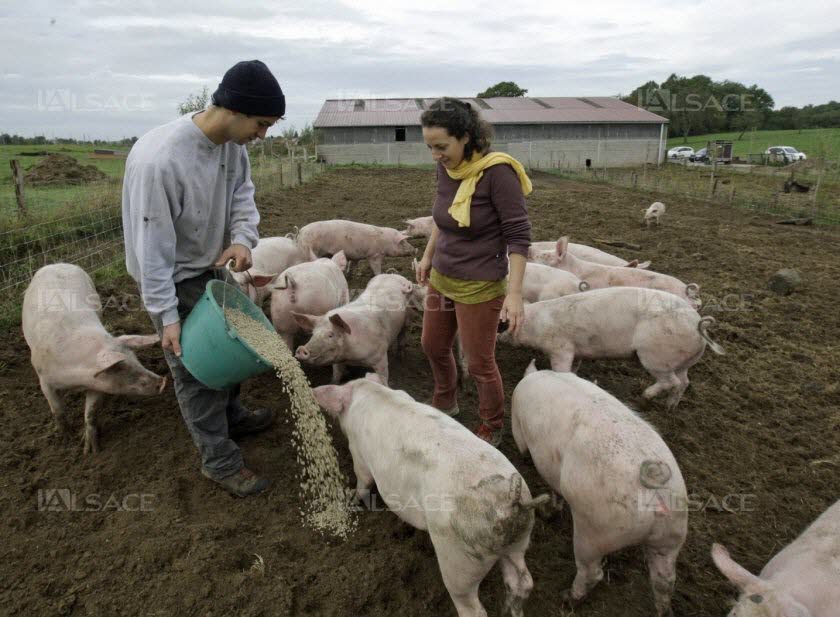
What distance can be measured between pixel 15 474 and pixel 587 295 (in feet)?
14.4

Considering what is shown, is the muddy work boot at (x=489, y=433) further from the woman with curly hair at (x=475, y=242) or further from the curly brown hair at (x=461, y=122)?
the curly brown hair at (x=461, y=122)

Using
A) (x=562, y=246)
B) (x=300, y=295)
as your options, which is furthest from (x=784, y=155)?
(x=300, y=295)

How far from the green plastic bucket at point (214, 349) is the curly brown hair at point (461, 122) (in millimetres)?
1425

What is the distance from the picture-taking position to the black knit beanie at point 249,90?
8.30 feet

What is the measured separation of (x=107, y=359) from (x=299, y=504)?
163 centimetres

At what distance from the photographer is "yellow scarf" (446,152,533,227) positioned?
9.61 ft

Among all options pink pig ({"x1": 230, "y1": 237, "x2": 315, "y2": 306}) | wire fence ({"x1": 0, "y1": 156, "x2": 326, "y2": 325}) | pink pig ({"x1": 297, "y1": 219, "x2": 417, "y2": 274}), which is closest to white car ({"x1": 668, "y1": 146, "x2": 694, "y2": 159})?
pink pig ({"x1": 297, "y1": 219, "x2": 417, "y2": 274})

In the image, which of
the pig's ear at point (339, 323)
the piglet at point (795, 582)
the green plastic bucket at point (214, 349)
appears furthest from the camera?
the pig's ear at point (339, 323)

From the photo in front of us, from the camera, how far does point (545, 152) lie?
33.3 meters

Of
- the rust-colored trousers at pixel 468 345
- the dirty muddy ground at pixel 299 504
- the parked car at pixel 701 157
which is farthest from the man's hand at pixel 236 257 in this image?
the parked car at pixel 701 157

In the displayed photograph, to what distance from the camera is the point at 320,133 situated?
32625 mm

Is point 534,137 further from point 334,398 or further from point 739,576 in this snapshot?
point 739,576

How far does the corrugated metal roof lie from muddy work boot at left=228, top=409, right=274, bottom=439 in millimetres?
29281

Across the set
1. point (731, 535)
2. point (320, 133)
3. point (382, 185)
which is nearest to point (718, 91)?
point (320, 133)
